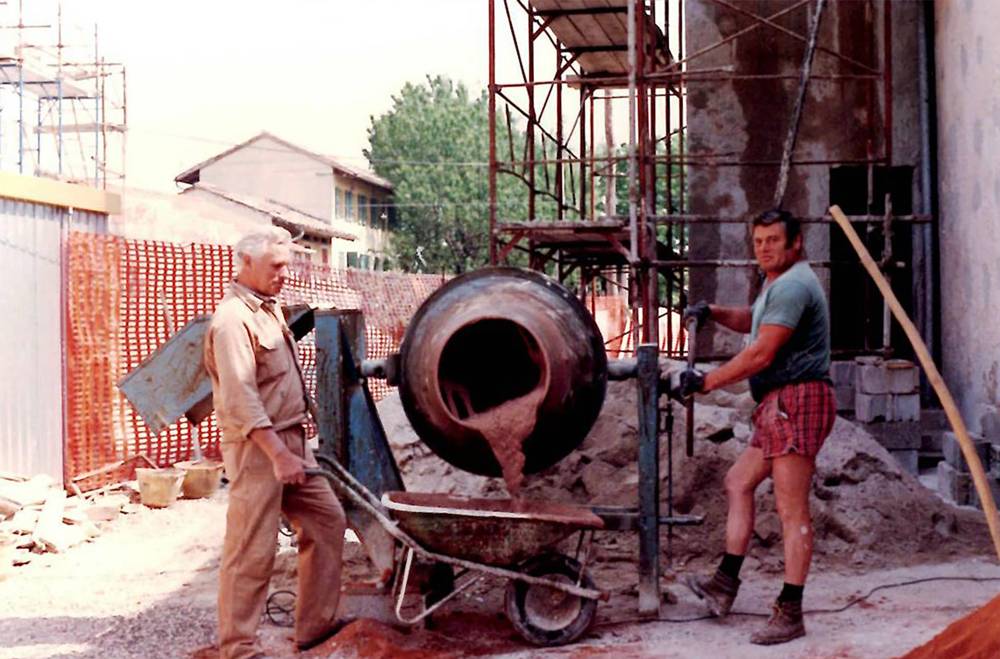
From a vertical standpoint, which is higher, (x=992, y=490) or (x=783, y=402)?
(x=783, y=402)

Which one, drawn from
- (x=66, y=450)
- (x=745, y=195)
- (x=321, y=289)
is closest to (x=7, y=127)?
(x=321, y=289)

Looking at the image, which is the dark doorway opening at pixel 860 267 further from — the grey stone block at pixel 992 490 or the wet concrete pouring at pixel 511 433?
the wet concrete pouring at pixel 511 433

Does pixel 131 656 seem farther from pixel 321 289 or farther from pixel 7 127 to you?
pixel 7 127

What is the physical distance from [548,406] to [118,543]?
4.39m

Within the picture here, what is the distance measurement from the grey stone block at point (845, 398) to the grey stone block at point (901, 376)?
442mm

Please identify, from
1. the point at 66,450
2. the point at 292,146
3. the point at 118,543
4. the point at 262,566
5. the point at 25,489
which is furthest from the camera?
the point at 292,146

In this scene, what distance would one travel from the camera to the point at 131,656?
18.3 feet

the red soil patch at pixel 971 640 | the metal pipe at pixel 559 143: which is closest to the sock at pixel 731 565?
the red soil patch at pixel 971 640

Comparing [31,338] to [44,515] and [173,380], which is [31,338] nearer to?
[44,515]

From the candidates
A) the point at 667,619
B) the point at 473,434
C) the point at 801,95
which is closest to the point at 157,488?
the point at 473,434

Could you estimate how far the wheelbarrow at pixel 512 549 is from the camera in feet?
17.7

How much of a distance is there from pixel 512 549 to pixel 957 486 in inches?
176

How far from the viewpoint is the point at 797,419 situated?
5.47m

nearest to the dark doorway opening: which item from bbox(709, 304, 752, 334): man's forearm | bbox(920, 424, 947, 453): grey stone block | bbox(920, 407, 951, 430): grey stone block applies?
bbox(920, 407, 951, 430): grey stone block
